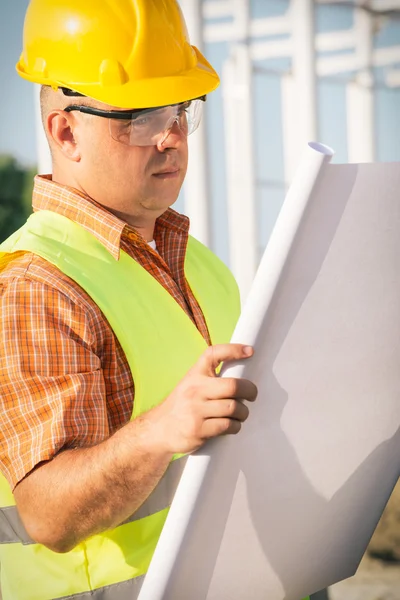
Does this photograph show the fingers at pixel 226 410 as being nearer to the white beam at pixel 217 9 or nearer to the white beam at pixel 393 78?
the white beam at pixel 217 9

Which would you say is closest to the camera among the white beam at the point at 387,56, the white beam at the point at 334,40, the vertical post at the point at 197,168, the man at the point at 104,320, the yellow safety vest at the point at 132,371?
the man at the point at 104,320

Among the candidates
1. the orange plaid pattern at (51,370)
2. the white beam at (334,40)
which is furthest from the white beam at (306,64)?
the orange plaid pattern at (51,370)

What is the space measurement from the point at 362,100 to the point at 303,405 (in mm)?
A: 4780

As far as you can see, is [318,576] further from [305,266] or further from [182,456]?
[305,266]

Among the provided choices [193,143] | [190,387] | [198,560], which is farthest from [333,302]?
[193,143]

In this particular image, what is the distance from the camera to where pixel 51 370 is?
150 centimetres

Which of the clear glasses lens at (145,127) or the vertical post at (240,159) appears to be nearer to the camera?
the clear glasses lens at (145,127)

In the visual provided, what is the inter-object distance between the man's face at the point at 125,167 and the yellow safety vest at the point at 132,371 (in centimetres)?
12

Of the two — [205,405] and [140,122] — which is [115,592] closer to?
[205,405]

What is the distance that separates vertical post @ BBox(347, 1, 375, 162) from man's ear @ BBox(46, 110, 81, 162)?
3.87 metres

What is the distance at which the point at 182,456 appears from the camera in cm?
166

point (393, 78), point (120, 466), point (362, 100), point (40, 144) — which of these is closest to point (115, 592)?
point (120, 466)

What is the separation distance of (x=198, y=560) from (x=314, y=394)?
28 cm

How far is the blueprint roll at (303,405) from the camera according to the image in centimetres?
110
